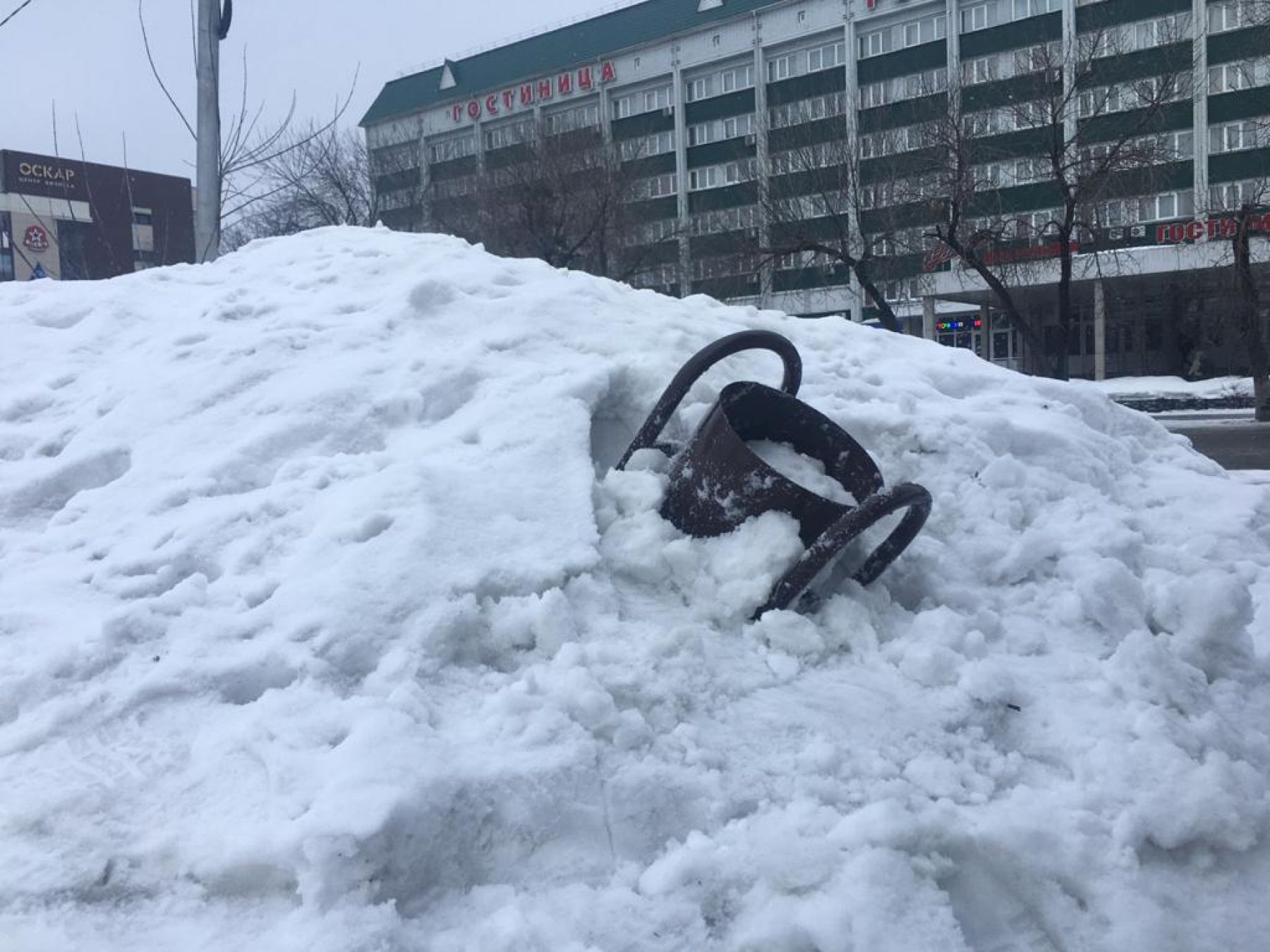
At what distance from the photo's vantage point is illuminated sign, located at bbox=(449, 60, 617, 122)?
1978 inches

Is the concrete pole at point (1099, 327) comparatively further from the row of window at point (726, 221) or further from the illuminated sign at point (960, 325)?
the row of window at point (726, 221)

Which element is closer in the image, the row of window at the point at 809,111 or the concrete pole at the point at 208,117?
the concrete pole at the point at 208,117

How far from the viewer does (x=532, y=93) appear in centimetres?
5078

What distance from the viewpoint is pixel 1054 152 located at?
18.7m

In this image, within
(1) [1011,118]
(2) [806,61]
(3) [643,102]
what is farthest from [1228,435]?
(3) [643,102]

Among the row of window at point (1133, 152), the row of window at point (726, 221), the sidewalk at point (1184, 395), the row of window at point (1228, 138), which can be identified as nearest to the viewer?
the row of window at point (1133, 152)

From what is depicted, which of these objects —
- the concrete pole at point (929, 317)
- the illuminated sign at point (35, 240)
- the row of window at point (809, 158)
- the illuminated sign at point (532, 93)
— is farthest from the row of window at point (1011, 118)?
the illuminated sign at point (532, 93)

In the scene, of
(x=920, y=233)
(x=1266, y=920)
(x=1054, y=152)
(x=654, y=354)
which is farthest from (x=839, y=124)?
(x=1266, y=920)

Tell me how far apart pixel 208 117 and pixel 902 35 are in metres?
41.1

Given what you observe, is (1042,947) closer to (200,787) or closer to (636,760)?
(636,760)

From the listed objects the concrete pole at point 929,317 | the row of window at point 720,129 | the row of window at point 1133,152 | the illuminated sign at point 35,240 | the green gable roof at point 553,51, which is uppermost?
the green gable roof at point 553,51

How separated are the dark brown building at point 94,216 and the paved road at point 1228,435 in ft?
44.5

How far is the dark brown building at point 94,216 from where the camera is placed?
1280 cm

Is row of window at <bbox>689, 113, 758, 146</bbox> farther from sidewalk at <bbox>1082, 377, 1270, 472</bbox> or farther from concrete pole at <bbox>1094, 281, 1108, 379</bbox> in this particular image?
sidewalk at <bbox>1082, 377, 1270, 472</bbox>
